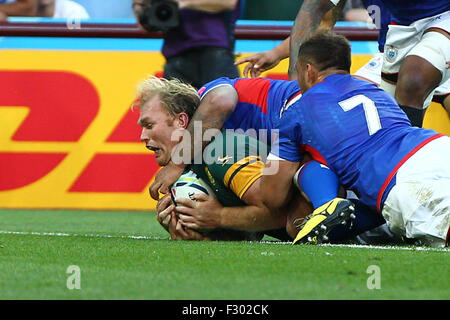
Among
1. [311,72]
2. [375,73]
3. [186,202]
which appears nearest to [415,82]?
[311,72]

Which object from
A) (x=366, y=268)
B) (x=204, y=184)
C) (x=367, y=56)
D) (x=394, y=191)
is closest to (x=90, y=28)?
(x=367, y=56)

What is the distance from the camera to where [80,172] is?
8.19 m

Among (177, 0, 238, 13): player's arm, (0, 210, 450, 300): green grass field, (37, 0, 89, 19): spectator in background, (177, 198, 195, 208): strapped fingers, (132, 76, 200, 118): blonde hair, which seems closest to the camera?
(0, 210, 450, 300): green grass field

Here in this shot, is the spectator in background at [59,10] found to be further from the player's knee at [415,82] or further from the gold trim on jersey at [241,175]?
the gold trim on jersey at [241,175]

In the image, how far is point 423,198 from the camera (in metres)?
4.62

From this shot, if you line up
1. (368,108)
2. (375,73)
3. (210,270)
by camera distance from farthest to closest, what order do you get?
1. (375,73)
2. (368,108)
3. (210,270)

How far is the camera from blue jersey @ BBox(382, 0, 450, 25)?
6.00m

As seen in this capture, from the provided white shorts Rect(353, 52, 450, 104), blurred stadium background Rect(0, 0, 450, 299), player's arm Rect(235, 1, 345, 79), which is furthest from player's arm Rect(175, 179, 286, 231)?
blurred stadium background Rect(0, 0, 450, 299)

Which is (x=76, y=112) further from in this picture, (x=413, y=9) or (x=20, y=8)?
(x=413, y=9)

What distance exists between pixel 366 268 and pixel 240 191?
1.26 meters

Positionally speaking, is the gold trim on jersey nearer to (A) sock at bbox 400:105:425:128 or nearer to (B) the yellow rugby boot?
(B) the yellow rugby boot

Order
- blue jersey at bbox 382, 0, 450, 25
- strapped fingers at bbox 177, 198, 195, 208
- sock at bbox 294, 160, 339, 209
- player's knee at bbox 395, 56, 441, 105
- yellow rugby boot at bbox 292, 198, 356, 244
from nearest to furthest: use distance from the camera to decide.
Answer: yellow rugby boot at bbox 292, 198, 356, 244 < sock at bbox 294, 160, 339, 209 < strapped fingers at bbox 177, 198, 195, 208 < player's knee at bbox 395, 56, 441, 105 < blue jersey at bbox 382, 0, 450, 25

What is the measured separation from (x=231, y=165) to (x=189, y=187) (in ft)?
0.93

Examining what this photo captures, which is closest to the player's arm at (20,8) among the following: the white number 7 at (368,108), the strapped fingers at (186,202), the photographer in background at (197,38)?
the photographer in background at (197,38)
